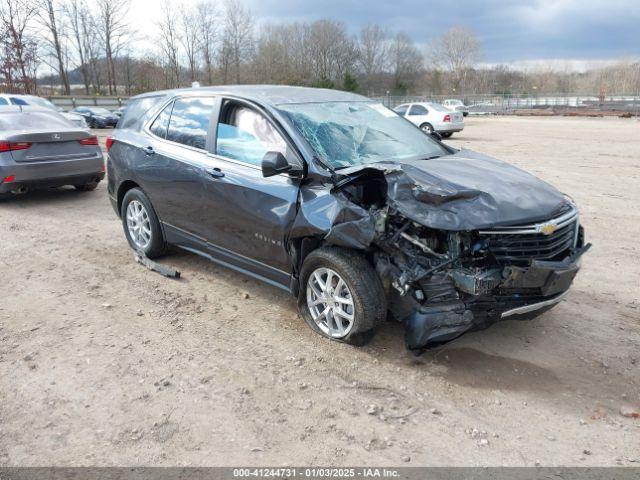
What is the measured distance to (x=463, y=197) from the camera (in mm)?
3432

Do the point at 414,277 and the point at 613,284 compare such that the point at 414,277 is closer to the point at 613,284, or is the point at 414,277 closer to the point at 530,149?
the point at 613,284

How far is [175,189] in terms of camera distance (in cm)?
498

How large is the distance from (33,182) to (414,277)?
7047mm

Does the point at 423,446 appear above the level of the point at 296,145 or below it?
below

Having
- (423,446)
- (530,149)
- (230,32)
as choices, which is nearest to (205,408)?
(423,446)

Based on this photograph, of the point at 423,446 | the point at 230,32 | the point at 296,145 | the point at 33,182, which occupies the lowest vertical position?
the point at 423,446

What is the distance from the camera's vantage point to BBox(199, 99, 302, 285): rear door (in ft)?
13.3

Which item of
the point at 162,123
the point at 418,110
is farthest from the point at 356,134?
the point at 418,110

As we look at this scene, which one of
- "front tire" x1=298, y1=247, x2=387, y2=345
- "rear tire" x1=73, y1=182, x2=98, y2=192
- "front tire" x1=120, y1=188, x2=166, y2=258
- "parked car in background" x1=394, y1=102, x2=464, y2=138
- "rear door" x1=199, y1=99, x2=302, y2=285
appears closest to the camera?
"front tire" x1=298, y1=247, x2=387, y2=345

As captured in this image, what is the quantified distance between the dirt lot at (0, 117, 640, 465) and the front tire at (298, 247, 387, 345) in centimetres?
15

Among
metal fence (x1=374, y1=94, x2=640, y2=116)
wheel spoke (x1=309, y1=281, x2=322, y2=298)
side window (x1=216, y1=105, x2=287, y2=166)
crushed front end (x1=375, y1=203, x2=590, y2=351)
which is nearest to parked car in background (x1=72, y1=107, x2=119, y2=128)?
metal fence (x1=374, y1=94, x2=640, y2=116)

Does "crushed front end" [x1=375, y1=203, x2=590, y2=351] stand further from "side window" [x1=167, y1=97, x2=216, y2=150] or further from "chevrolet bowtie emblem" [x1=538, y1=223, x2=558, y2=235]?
Result: "side window" [x1=167, y1=97, x2=216, y2=150]

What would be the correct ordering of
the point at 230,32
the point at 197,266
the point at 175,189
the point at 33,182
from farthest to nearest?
the point at 230,32 < the point at 33,182 < the point at 197,266 < the point at 175,189

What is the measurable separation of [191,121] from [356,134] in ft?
5.38
